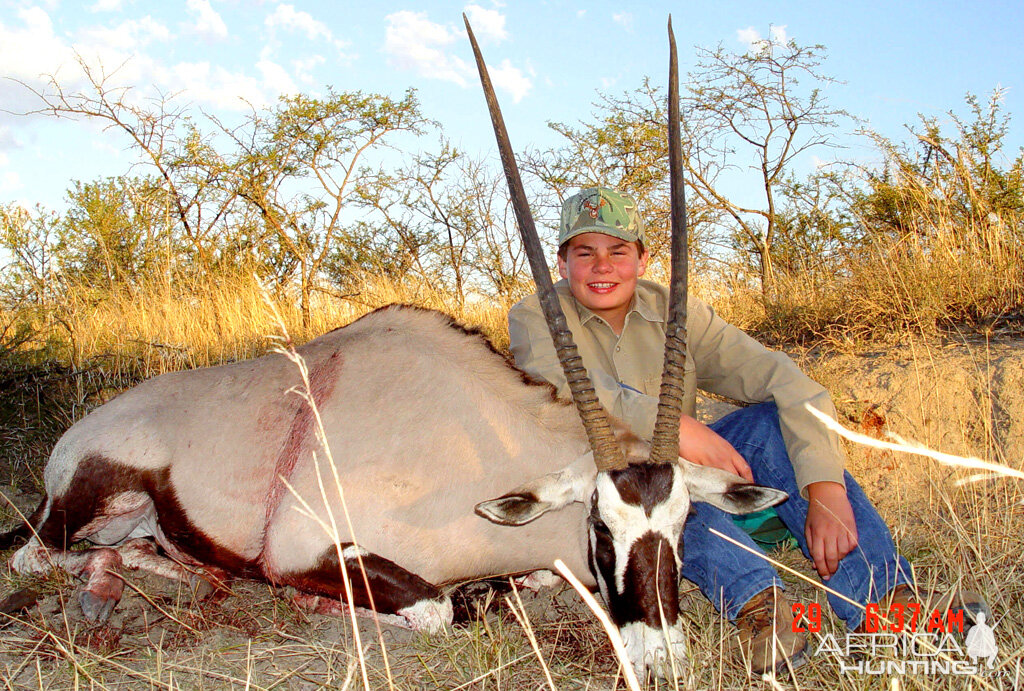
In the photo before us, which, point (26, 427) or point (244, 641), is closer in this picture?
point (244, 641)

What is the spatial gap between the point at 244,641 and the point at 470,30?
2.73m

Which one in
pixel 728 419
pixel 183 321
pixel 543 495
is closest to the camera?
pixel 543 495

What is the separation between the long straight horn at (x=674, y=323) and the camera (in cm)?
313

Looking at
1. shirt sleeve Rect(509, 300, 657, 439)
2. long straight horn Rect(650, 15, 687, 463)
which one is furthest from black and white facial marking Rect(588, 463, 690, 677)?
shirt sleeve Rect(509, 300, 657, 439)

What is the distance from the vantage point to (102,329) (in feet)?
24.8

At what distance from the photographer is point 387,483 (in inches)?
137

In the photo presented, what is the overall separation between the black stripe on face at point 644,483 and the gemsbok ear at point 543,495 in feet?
0.67

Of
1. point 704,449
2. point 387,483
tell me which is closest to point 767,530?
point 704,449

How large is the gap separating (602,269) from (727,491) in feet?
4.54

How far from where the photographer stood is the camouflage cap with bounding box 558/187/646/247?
4.04 meters

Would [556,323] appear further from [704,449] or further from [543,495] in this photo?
[704,449]

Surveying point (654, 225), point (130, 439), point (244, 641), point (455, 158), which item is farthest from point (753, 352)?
point (455, 158)

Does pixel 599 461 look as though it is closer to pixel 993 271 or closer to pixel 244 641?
pixel 244 641

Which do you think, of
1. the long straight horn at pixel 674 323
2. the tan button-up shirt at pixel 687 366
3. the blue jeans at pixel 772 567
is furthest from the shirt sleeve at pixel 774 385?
the long straight horn at pixel 674 323
